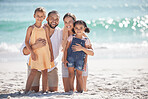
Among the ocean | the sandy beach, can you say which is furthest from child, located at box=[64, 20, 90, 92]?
the ocean

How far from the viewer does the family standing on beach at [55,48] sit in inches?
130

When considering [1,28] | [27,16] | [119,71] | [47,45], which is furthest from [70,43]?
[27,16]

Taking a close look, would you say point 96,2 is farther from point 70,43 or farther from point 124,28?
point 70,43

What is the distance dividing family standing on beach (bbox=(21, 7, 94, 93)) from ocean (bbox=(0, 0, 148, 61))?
8960mm

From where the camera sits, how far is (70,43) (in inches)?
137

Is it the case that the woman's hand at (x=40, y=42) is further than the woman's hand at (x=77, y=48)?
No

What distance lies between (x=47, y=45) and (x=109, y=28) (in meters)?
14.9

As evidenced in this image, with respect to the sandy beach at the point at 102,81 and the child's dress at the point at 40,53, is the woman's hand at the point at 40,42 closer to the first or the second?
the child's dress at the point at 40,53

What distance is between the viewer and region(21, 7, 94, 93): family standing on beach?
10.8ft

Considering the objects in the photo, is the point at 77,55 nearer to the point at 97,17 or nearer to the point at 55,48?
the point at 55,48

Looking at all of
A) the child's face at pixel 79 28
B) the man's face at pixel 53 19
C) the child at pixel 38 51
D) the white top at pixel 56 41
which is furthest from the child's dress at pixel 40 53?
the child's face at pixel 79 28

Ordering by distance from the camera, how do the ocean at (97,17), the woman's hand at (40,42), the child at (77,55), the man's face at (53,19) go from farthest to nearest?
the ocean at (97,17), the man's face at (53,19), the child at (77,55), the woman's hand at (40,42)

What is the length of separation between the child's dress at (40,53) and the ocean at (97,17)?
30.1 feet

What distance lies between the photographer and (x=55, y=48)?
12.3 ft
